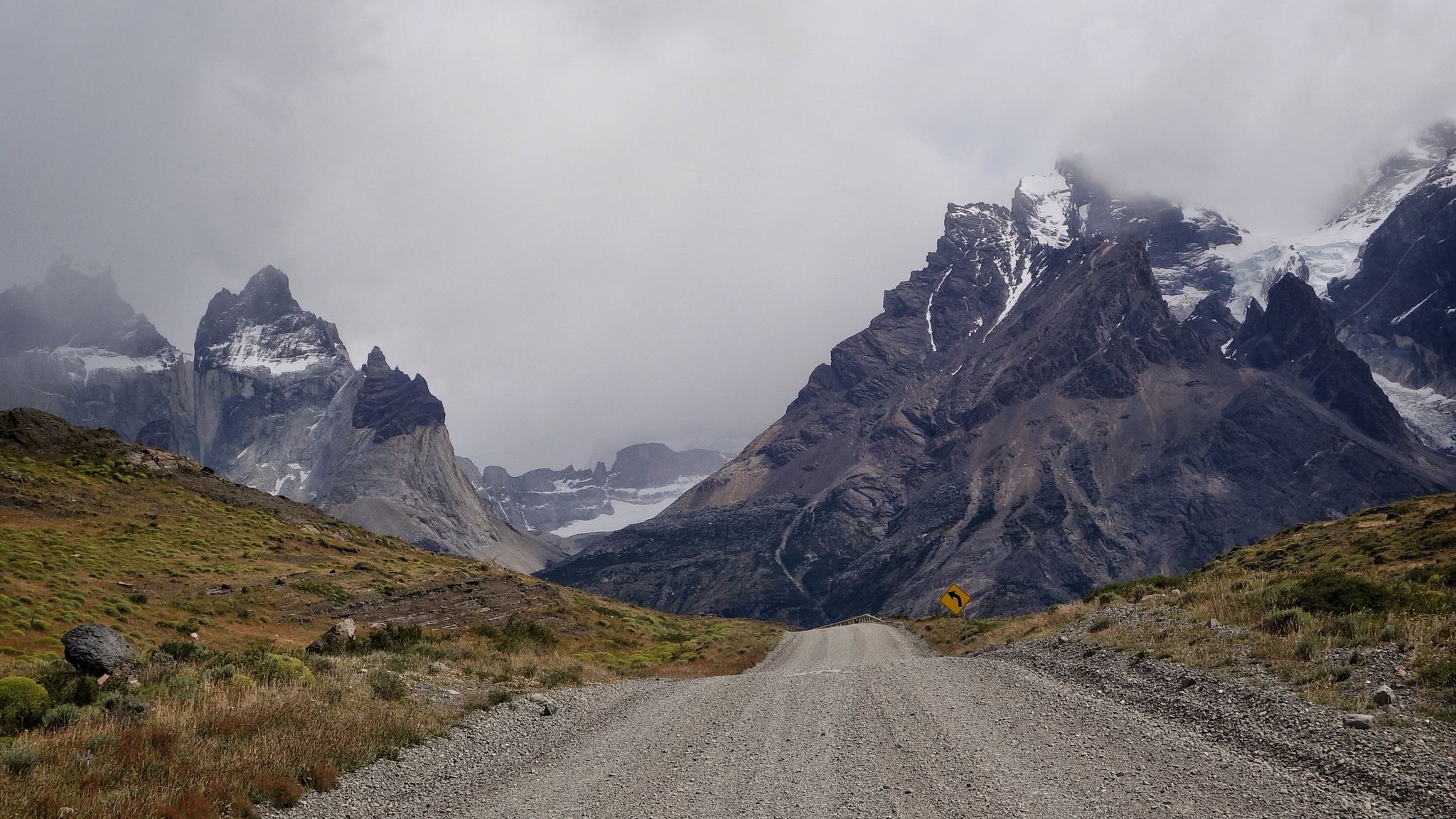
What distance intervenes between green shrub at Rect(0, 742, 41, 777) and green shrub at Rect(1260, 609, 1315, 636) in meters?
21.9

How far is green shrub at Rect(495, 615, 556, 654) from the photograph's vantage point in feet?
102

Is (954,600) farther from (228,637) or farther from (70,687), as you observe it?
(70,687)

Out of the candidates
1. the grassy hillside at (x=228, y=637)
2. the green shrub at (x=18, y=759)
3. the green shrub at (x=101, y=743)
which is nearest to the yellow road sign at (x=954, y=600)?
the grassy hillside at (x=228, y=637)

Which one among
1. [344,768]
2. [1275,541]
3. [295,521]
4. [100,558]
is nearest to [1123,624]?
[344,768]

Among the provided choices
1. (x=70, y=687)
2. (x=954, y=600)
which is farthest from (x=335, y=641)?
(x=954, y=600)

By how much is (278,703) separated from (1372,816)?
16451mm

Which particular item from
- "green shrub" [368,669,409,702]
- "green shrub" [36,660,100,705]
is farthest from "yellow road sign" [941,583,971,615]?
"green shrub" [36,660,100,705]

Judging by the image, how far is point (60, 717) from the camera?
1331cm

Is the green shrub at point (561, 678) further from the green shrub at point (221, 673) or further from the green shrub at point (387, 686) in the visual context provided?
the green shrub at point (221, 673)

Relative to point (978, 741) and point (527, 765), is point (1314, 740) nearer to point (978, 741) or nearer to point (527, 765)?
point (978, 741)

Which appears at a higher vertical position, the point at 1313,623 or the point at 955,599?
the point at 955,599

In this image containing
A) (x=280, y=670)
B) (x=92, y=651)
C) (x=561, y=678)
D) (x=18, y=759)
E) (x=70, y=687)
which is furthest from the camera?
(x=561, y=678)

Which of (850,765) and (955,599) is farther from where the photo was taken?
(955,599)

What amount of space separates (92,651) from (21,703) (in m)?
2.99
